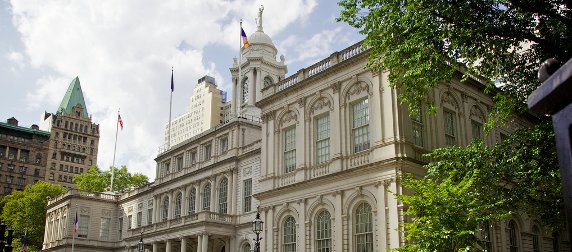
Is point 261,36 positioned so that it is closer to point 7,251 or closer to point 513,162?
point 513,162

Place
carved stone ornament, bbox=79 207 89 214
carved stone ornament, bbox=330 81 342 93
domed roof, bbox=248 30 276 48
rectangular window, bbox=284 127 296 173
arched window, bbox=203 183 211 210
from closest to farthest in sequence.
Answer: carved stone ornament, bbox=330 81 342 93, rectangular window, bbox=284 127 296 173, arched window, bbox=203 183 211 210, domed roof, bbox=248 30 276 48, carved stone ornament, bbox=79 207 89 214

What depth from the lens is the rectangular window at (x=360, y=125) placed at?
1104 inches

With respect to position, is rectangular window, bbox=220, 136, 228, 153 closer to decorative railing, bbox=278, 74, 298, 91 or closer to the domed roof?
→ decorative railing, bbox=278, 74, 298, 91

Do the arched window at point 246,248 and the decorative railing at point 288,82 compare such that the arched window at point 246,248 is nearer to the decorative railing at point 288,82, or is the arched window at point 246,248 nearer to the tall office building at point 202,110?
the decorative railing at point 288,82

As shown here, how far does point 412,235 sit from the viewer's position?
2033 centimetres

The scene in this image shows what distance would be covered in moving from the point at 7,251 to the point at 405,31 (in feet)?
43.3

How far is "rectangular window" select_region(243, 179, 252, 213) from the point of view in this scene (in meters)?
39.9

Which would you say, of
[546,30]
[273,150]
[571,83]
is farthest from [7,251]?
[273,150]

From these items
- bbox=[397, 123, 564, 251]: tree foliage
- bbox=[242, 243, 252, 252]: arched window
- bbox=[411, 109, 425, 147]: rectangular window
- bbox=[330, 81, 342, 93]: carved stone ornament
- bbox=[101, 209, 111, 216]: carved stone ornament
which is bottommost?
bbox=[242, 243, 252, 252]: arched window

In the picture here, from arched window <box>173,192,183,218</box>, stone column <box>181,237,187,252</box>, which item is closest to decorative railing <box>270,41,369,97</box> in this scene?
stone column <box>181,237,187,252</box>

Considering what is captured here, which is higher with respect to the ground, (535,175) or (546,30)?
(546,30)

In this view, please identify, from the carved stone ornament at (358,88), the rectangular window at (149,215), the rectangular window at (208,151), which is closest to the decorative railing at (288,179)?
the carved stone ornament at (358,88)

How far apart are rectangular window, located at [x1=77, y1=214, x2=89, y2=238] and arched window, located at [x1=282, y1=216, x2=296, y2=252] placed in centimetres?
3439

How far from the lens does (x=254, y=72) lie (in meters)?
53.1
